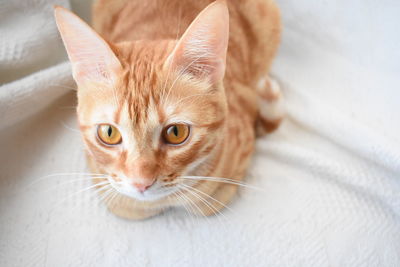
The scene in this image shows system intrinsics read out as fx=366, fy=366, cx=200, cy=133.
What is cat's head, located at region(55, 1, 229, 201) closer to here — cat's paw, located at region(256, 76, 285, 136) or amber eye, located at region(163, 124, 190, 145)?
amber eye, located at region(163, 124, 190, 145)

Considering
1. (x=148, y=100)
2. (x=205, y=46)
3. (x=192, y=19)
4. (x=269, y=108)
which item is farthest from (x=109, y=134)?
(x=269, y=108)

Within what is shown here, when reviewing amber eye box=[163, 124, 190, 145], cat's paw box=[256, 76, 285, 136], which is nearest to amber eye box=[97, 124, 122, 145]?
amber eye box=[163, 124, 190, 145]

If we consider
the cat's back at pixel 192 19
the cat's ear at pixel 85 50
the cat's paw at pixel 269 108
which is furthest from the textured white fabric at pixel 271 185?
the cat's ear at pixel 85 50

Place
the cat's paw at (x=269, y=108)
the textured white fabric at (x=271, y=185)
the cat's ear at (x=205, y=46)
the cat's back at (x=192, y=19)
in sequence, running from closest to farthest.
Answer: the cat's ear at (x=205, y=46) → the textured white fabric at (x=271, y=185) → the cat's back at (x=192, y=19) → the cat's paw at (x=269, y=108)

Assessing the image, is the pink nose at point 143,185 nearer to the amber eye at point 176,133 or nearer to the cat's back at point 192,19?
the amber eye at point 176,133

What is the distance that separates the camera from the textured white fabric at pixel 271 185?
3.44ft

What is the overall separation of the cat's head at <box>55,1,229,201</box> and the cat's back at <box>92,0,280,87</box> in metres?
0.28

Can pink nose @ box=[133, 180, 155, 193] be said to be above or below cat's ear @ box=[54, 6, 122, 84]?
below

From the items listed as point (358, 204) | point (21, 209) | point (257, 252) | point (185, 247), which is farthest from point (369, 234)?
point (21, 209)

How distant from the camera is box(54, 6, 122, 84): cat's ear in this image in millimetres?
769

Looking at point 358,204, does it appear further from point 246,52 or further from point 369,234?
point 246,52

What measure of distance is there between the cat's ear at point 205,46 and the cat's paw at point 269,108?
460 mm

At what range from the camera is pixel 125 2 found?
1.29m

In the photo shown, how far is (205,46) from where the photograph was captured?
2.68 ft
